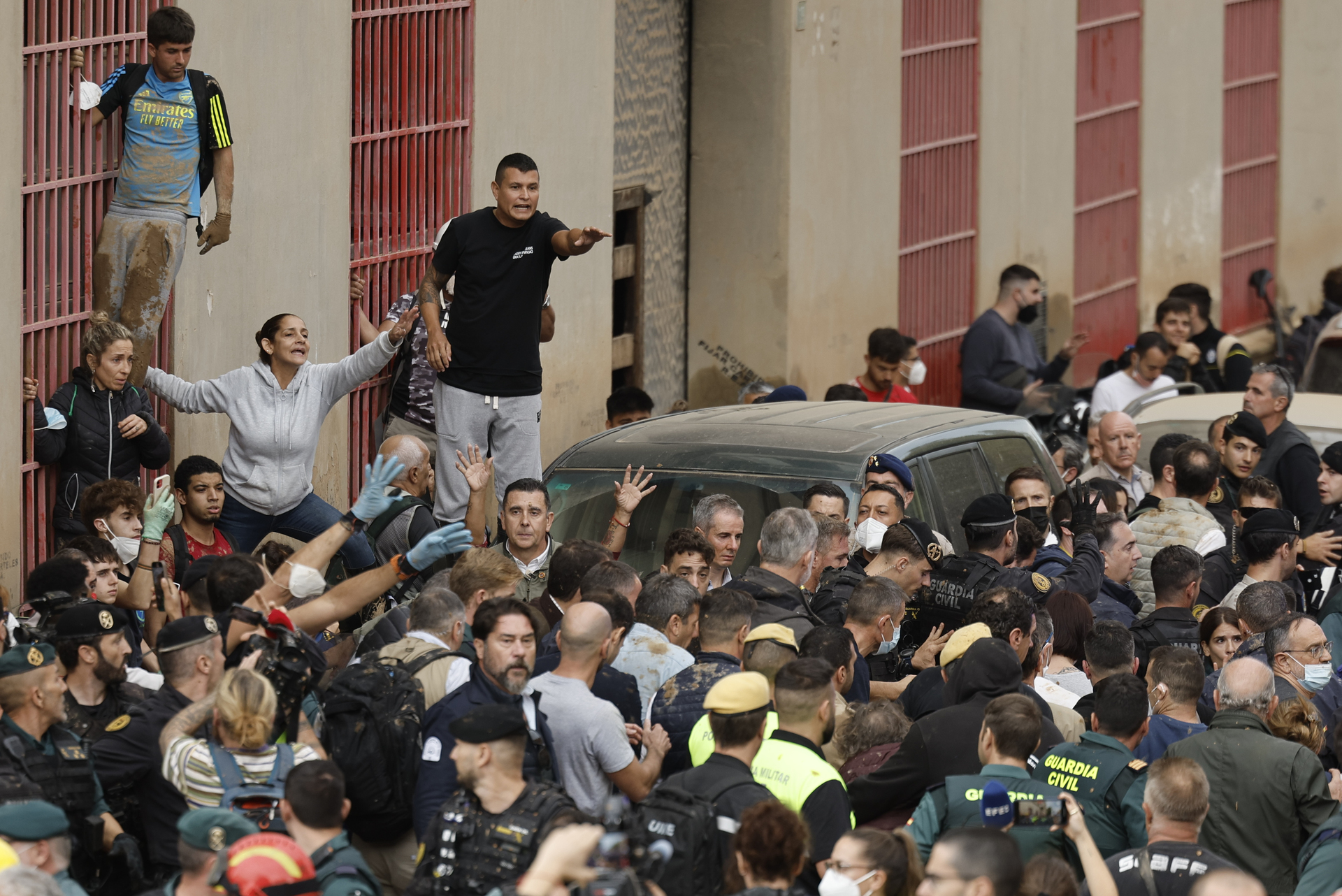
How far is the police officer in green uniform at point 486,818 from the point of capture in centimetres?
538

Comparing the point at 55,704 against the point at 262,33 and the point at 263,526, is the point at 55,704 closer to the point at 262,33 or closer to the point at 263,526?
the point at 263,526

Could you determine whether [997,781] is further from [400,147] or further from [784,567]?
[400,147]

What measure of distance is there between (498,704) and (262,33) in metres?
5.69

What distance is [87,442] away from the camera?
29.5 feet

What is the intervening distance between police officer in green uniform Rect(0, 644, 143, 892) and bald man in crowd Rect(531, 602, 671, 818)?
1.39 m

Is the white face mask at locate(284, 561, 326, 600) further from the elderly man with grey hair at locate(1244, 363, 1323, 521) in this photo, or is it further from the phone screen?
the elderly man with grey hair at locate(1244, 363, 1323, 521)

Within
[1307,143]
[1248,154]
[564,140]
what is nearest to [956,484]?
[564,140]

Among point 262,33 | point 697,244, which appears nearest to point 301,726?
point 262,33

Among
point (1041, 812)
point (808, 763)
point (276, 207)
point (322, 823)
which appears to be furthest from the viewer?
point (276, 207)

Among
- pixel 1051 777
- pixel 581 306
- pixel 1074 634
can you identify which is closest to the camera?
pixel 1051 777

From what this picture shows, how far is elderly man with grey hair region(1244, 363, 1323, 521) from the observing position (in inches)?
450

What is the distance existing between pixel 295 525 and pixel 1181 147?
Answer: 49.0ft

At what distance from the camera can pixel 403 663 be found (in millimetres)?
6574

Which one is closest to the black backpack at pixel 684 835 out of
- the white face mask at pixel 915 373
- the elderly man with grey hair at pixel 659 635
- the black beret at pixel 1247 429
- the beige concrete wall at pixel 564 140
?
the elderly man with grey hair at pixel 659 635
